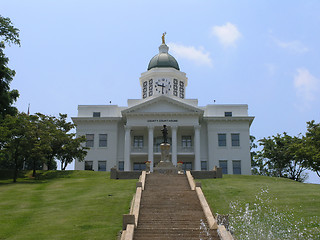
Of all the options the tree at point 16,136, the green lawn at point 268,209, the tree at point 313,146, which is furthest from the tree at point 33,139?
the tree at point 313,146

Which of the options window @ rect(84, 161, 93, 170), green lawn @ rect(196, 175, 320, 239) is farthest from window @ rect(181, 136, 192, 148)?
green lawn @ rect(196, 175, 320, 239)

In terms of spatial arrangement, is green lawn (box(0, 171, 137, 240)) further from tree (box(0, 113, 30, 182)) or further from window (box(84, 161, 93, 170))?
window (box(84, 161, 93, 170))

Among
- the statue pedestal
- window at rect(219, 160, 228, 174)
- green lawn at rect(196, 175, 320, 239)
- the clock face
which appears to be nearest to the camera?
green lawn at rect(196, 175, 320, 239)

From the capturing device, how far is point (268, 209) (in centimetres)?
2194

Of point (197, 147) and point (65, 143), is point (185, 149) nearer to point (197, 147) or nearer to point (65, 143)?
point (197, 147)

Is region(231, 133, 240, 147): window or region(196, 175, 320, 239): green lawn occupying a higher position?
region(231, 133, 240, 147): window

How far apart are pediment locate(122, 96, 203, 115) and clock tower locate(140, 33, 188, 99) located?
244 inches

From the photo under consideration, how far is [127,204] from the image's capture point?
76.1ft

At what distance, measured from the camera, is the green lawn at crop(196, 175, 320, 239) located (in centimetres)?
1808

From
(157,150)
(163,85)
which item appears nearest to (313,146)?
(157,150)

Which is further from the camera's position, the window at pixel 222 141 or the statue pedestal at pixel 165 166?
the window at pixel 222 141

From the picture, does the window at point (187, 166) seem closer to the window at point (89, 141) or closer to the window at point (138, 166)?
the window at point (138, 166)

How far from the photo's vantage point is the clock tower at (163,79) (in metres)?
57.1

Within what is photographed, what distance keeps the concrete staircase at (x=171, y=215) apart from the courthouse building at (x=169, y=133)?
73.3 ft
